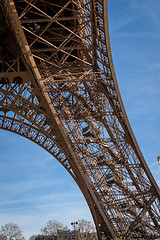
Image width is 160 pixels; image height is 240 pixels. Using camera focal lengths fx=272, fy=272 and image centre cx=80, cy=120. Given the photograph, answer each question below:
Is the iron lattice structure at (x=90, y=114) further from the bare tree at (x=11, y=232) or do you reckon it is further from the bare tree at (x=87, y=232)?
the bare tree at (x=11, y=232)

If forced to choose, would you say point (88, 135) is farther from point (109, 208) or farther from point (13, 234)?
point (13, 234)

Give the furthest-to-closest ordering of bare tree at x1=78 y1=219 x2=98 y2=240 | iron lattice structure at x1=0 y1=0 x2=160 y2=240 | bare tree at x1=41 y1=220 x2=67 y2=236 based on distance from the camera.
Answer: bare tree at x1=41 y1=220 x2=67 y2=236
bare tree at x1=78 y1=219 x2=98 y2=240
iron lattice structure at x1=0 y1=0 x2=160 y2=240

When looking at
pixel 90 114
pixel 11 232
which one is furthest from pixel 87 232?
pixel 90 114

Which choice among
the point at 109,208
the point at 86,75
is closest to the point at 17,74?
the point at 86,75

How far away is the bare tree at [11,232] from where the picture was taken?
47.2 metres

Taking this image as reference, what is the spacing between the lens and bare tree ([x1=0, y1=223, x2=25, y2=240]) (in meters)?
47.2

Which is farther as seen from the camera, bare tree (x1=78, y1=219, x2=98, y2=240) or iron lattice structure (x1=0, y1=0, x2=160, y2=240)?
bare tree (x1=78, y1=219, x2=98, y2=240)

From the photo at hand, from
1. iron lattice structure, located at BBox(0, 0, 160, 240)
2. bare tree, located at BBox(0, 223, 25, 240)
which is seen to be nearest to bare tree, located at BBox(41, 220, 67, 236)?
bare tree, located at BBox(0, 223, 25, 240)

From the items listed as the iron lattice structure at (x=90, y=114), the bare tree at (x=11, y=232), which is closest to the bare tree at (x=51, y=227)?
the bare tree at (x=11, y=232)

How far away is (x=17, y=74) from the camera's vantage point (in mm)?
16391

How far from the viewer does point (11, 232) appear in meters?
49.2

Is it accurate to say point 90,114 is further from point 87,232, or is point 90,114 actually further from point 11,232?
point 11,232

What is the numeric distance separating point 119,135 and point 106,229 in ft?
20.4

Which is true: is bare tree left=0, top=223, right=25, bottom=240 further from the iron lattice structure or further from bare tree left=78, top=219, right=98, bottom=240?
the iron lattice structure
